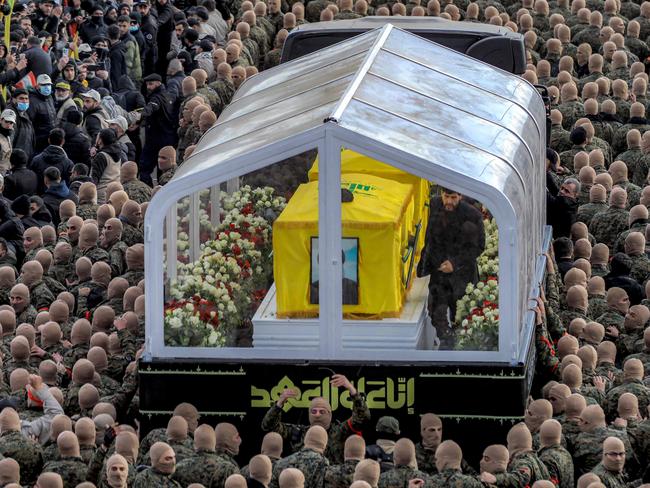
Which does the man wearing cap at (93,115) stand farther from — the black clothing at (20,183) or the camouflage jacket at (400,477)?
the camouflage jacket at (400,477)

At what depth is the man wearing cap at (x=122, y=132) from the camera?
75.3 ft

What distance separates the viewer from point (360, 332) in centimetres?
1484

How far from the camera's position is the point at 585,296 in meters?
17.8

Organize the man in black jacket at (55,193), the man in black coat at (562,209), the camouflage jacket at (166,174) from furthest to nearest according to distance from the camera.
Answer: the man in black jacket at (55,193) < the camouflage jacket at (166,174) < the man in black coat at (562,209)

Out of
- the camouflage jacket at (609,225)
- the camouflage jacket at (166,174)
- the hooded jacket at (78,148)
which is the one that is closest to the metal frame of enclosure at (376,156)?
the camouflage jacket at (609,225)

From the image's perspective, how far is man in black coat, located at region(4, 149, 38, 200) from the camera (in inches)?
838

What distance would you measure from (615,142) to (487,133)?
22.9ft

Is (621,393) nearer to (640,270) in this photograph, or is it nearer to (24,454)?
(640,270)

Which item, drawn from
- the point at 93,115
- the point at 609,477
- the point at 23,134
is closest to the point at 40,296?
the point at 23,134

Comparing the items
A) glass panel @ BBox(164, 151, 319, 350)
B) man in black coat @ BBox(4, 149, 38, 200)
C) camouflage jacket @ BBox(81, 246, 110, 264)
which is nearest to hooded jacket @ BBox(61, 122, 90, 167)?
man in black coat @ BBox(4, 149, 38, 200)

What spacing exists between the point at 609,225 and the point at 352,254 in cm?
588

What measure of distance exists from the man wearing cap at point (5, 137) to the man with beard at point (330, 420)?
8.09 meters

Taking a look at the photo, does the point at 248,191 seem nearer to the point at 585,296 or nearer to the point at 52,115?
the point at 585,296

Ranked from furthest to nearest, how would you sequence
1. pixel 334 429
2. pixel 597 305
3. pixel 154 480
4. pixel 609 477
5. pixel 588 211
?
pixel 588 211 < pixel 597 305 < pixel 334 429 < pixel 609 477 < pixel 154 480
